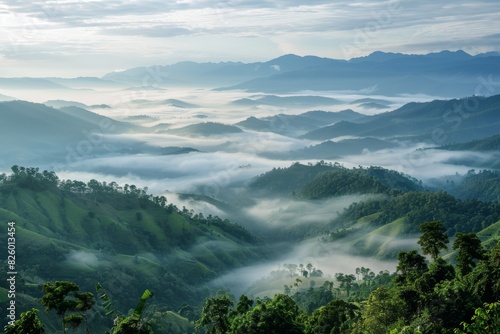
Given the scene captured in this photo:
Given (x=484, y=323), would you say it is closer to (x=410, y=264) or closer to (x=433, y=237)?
(x=433, y=237)

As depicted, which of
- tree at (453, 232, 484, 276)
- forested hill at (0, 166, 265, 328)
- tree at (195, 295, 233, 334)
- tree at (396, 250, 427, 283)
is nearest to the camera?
tree at (195, 295, 233, 334)

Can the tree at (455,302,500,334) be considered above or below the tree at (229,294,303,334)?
above

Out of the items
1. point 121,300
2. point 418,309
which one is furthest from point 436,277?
point 121,300

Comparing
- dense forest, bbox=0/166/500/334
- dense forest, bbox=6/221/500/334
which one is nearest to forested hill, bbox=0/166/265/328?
dense forest, bbox=0/166/500/334

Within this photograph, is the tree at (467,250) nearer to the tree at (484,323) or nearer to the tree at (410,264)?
the tree at (410,264)

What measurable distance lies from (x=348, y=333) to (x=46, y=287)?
40195mm

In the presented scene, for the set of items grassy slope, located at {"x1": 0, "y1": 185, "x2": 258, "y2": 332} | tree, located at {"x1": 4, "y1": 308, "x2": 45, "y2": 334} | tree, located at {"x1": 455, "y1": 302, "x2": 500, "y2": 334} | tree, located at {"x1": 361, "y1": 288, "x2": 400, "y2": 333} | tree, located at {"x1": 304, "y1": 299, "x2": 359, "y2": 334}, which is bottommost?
grassy slope, located at {"x1": 0, "y1": 185, "x2": 258, "y2": 332}

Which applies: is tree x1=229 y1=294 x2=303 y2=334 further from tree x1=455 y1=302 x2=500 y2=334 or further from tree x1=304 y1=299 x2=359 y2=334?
tree x1=455 y1=302 x2=500 y2=334

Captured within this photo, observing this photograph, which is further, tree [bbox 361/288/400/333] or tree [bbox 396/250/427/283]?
tree [bbox 396/250/427/283]

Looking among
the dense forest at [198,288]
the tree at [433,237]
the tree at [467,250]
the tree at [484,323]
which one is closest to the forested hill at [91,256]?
the dense forest at [198,288]

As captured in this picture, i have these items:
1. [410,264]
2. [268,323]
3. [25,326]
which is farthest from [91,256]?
[25,326]

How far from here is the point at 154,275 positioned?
170875 millimetres

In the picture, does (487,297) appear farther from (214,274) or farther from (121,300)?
(214,274)

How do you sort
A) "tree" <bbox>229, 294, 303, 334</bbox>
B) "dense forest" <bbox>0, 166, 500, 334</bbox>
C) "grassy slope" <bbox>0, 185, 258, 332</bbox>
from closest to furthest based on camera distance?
"dense forest" <bbox>0, 166, 500, 334</bbox> → "tree" <bbox>229, 294, 303, 334</bbox> → "grassy slope" <bbox>0, 185, 258, 332</bbox>
